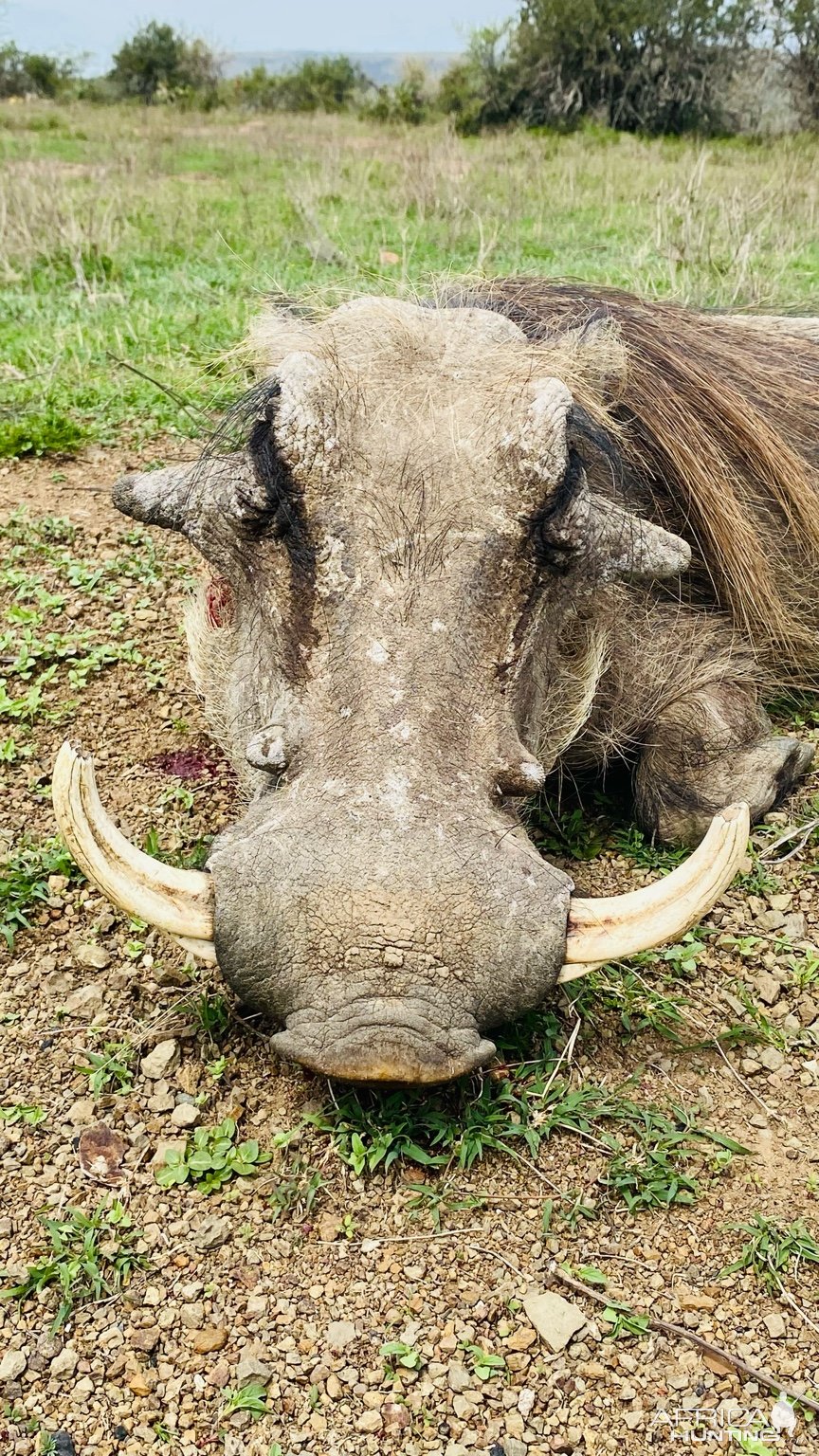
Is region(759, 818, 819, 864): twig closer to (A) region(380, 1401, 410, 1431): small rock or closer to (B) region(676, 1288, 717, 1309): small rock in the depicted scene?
(B) region(676, 1288, 717, 1309): small rock

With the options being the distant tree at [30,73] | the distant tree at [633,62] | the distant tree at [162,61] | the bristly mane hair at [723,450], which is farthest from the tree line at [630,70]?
the bristly mane hair at [723,450]

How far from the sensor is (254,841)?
189 cm

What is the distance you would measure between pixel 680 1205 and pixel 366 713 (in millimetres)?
925

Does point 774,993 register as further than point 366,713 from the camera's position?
Yes

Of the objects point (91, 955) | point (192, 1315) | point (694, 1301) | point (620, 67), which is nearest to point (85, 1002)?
point (91, 955)

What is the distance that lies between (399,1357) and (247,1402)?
8.4 inches

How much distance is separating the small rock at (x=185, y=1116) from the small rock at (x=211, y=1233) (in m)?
0.20

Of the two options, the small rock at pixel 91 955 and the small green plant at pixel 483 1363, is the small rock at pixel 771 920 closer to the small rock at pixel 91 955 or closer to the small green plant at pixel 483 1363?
the small green plant at pixel 483 1363

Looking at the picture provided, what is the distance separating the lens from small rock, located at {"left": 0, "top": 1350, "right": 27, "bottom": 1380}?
1.71 meters

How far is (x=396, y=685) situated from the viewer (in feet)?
6.59

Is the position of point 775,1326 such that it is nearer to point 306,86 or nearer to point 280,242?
point 280,242

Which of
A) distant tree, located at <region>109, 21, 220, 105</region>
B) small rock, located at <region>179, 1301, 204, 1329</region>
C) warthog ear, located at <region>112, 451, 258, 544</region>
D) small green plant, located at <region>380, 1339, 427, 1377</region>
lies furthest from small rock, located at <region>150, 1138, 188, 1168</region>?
distant tree, located at <region>109, 21, 220, 105</region>

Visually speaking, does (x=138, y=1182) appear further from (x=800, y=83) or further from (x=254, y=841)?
(x=800, y=83)

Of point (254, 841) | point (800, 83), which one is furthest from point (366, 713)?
point (800, 83)
